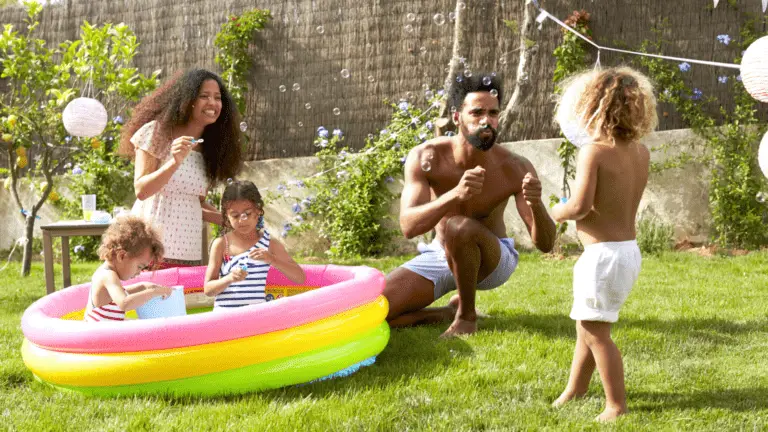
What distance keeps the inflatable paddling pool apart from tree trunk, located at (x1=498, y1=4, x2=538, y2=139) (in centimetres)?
433

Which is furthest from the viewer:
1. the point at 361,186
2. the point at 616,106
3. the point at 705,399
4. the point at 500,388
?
the point at 361,186

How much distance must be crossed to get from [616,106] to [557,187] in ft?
14.6

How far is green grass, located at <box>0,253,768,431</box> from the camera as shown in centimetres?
258

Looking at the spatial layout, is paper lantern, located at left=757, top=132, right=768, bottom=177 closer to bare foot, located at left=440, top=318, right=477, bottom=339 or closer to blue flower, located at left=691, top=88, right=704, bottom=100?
bare foot, located at left=440, top=318, right=477, bottom=339

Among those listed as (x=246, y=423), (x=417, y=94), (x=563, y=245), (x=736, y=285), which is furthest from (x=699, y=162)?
(x=246, y=423)

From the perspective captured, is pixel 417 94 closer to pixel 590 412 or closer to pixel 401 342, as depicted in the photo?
pixel 401 342

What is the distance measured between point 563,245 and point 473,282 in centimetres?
318

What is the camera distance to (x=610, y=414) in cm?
254

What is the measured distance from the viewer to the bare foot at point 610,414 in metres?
2.52

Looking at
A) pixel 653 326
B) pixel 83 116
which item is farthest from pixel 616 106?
pixel 83 116

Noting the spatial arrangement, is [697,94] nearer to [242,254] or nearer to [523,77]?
[523,77]

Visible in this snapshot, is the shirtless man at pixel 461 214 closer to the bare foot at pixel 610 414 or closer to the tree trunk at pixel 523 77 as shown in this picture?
the bare foot at pixel 610 414

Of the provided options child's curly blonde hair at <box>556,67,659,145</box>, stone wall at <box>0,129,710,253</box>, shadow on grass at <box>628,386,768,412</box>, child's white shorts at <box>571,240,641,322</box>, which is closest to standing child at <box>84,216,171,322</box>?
child's white shorts at <box>571,240,641,322</box>

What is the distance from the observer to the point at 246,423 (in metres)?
2.55
